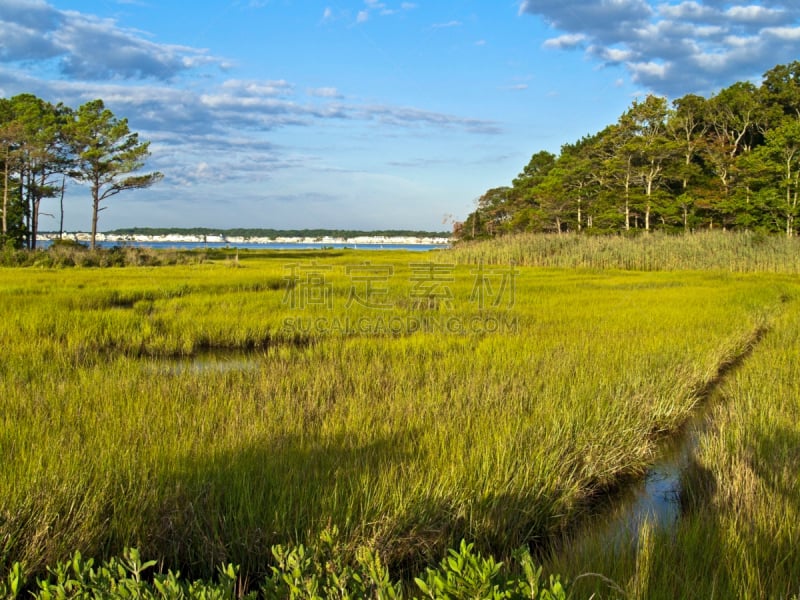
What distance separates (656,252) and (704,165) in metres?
16.5

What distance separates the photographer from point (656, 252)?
75.8ft

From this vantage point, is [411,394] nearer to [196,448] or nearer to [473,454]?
[473,454]

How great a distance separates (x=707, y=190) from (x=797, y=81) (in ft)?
36.5

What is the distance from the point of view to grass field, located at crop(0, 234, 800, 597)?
2.64 meters

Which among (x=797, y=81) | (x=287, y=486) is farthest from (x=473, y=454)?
(x=797, y=81)

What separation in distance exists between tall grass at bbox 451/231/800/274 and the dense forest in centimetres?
595

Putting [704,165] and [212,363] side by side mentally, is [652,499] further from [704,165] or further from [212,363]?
[704,165]

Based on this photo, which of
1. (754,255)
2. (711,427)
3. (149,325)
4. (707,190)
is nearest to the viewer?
(711,427)

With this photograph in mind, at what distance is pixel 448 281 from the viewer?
1675 centimetres

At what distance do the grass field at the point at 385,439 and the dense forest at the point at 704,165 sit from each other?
25.0 meters

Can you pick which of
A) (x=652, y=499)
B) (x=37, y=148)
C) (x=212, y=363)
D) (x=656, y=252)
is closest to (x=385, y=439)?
(x=652, y=499)

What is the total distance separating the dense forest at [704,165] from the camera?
28484mm

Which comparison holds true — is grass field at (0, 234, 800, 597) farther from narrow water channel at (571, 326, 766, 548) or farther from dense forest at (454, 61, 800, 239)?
dense forest at (454, 61, 800, 239)

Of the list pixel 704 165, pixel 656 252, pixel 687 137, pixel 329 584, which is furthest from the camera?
pixel 687 137
